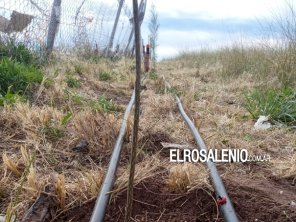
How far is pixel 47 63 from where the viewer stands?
6578mm

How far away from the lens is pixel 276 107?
414cm

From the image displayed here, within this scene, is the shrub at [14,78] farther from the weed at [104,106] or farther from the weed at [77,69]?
the weed at [77,69]

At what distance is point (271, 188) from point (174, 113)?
2.02 meters

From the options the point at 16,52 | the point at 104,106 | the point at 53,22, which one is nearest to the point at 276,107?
the point at 104,106

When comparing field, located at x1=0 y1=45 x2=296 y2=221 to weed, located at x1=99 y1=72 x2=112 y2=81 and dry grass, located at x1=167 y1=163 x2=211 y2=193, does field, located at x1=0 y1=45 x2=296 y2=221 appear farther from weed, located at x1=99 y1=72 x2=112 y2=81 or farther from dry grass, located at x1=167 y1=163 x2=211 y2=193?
weed, located at x1=99 y1=72 x2=112 y2=81

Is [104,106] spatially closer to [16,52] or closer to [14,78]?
[14,78]

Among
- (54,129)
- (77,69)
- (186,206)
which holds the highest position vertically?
(77,69)

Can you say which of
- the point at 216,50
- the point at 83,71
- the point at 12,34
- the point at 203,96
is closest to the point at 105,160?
the point at 203,96

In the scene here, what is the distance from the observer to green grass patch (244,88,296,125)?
4113 mm

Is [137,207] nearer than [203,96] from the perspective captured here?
Yes

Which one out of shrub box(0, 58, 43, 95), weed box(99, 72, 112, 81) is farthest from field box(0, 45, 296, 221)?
weed box(99, 72, 112, 81)

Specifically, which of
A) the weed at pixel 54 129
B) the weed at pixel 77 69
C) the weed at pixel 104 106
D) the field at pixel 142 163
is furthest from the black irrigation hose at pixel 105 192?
the weed at pixel 77 69

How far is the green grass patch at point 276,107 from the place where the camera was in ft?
13.5

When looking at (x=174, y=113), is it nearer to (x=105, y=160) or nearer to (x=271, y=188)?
(x=105, y=160)
